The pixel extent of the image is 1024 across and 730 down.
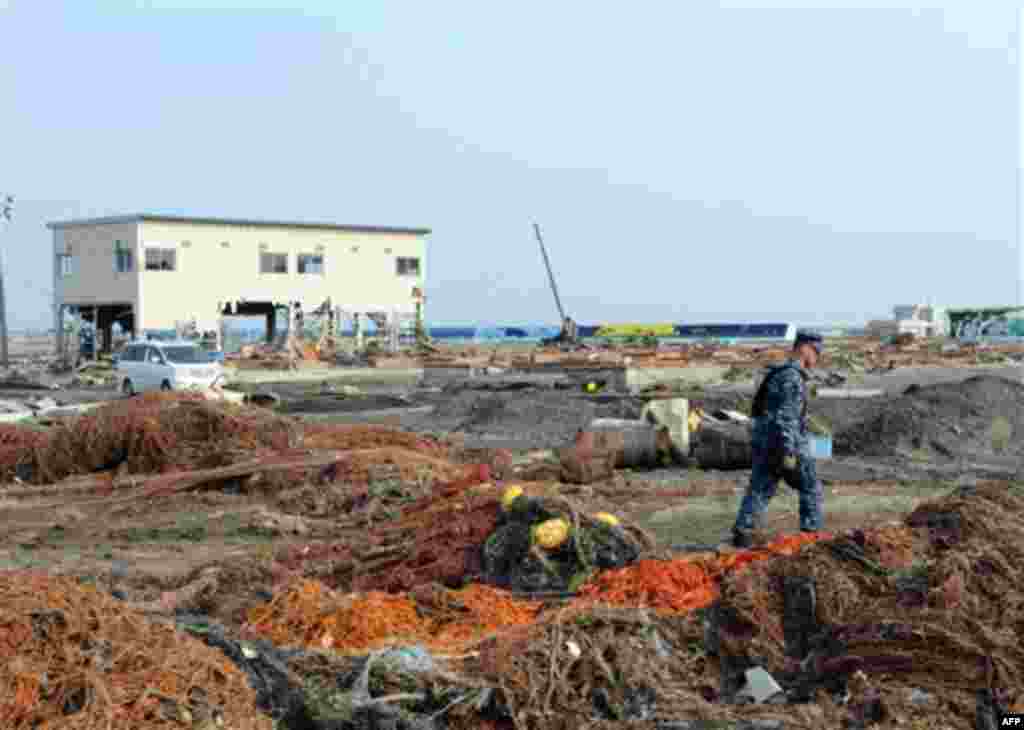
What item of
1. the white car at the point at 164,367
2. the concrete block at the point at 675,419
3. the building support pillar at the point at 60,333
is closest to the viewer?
the concrete block at the point at 675,419

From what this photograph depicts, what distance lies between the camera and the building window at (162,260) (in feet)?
183

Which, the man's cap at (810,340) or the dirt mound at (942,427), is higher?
the man's cap at (810,340)

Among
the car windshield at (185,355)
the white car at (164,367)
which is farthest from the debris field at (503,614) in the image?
the car windshield at (185,355)

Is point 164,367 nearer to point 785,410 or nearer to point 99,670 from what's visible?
point 785,410

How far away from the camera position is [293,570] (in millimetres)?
10781

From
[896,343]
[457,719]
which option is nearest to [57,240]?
[896,343]

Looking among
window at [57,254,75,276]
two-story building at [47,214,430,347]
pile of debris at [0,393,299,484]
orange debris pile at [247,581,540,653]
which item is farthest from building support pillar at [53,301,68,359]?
orange debris pile at [247,581,540,653]

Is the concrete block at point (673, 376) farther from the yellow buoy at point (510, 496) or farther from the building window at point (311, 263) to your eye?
the yellow buoy at point (510, 496)

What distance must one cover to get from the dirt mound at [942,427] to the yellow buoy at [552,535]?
12.8 metres

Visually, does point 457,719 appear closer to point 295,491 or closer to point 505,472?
point 295,491

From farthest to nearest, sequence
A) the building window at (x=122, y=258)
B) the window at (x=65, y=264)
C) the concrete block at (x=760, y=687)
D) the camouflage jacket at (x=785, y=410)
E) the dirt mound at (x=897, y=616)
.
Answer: the window at (x=65, y=264)
the building window at (x=122, y=258)
the camouflage jacket at (x=785, y=410)
the concrete block at (x=760, y=687)
the dirt mound at (x=897, y=616)

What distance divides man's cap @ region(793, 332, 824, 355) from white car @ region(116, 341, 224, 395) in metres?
24.6

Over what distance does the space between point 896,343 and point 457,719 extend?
2257 inches

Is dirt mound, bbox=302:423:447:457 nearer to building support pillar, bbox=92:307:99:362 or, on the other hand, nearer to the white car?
the white car
